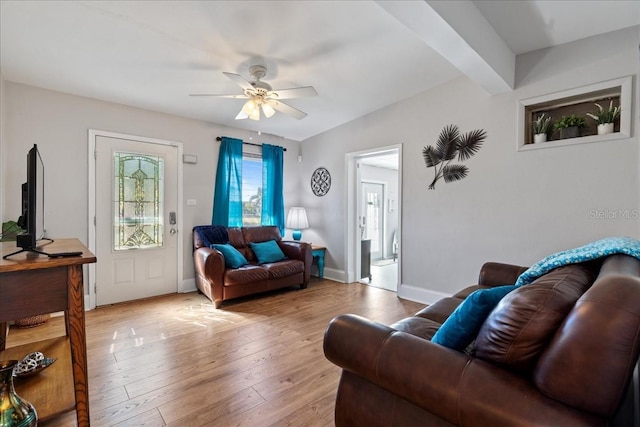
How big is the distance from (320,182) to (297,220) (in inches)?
31.1

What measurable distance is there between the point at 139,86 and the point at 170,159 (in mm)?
1052

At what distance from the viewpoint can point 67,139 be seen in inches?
132

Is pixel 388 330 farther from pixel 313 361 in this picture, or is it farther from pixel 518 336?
pixel 313 361

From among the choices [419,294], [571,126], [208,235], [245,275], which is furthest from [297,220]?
[571,126]

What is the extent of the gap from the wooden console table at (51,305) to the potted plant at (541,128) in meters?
3.77

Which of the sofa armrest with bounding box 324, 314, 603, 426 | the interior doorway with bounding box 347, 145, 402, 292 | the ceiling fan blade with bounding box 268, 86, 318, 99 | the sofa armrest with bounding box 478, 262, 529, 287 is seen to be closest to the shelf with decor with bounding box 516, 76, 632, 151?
the sofa armrest with bounding box 478, 262, 529, 287

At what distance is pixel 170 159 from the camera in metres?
4.08

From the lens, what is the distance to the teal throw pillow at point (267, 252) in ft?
14.0

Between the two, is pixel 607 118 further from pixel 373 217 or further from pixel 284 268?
pixel 373 217

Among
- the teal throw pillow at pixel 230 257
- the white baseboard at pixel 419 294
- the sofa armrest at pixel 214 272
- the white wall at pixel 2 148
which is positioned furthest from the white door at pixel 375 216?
the white wall at pixel 2 148

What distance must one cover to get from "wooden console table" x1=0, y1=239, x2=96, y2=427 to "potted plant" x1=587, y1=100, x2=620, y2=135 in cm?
390

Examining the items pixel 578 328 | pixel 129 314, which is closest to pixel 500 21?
pixel 578 328

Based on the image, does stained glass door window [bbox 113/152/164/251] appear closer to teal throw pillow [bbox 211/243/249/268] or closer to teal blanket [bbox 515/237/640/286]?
teal throw pillow [bbox 211/243/249/268]

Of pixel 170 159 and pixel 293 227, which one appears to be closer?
pixel 170 159
